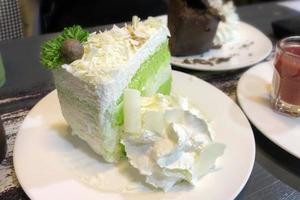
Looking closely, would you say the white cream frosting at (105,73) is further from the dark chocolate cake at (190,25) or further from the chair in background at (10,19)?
the chair in background at (10,19)

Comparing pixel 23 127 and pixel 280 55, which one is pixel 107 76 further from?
pixel 280 55

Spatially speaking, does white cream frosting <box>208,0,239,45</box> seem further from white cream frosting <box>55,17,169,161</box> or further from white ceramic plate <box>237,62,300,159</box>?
white cream frosting <box>55,17,169,161</box>

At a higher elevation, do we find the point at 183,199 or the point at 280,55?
the point at 280,55

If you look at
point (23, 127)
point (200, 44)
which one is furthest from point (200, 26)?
point (23, 127)

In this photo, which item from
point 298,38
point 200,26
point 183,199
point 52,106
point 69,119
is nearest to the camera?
point 183,199

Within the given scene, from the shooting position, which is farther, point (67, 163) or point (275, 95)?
point (275, 95)

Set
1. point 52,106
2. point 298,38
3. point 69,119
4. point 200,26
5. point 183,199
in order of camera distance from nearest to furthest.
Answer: point 183,199 → point 69,119 → point 52,106 → point 298,38 → point 200,26
